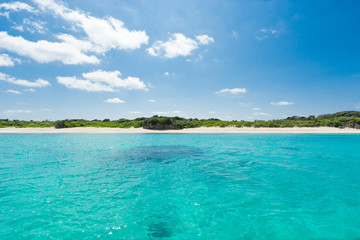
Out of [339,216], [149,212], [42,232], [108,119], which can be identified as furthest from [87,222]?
[108,119]

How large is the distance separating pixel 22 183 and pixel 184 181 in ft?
26.8

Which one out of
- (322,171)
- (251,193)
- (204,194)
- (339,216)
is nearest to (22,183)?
(204,194)

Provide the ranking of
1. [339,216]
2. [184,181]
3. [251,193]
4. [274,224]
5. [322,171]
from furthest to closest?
[322,171] < [184,181] < [251,193] < [339,216] < [274,224]

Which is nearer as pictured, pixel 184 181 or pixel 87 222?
pixel 87 222

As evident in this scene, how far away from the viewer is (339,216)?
514cm

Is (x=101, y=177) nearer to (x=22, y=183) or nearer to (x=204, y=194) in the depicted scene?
(x=22, y=183)

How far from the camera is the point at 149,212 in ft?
17.9

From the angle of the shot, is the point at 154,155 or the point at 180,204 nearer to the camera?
the point at 180,204

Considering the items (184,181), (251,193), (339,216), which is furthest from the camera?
(184,181)

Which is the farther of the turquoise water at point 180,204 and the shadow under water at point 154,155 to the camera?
the shadow under water at point 154,155

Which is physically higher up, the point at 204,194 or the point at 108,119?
the point at 108,119

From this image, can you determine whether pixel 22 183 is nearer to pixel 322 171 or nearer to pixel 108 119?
pixel 322 171

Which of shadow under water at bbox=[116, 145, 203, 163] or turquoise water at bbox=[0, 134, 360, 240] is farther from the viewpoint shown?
shadow under water at bbox=[116, 145, 203, 163]

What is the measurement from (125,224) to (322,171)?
11901 mm
